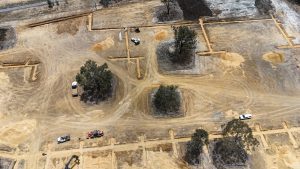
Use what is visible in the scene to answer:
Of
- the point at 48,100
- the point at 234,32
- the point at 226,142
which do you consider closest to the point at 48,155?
the point at 48,100

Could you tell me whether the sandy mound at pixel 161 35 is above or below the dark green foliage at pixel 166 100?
above

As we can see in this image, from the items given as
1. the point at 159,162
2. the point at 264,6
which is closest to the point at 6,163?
the point at 159,162

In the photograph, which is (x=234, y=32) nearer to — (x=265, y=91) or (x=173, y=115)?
(x=265, y=91)

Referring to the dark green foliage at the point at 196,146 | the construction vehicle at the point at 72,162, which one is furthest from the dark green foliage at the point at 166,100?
the construction vehicle at the point at 72,162

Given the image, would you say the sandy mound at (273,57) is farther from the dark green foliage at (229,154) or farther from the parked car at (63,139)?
the parked car at (63,139)

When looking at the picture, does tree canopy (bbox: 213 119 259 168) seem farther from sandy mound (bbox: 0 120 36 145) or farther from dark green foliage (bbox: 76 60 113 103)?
sandy mound (bbox: 0 120 36 145)

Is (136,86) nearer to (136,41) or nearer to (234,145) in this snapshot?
(136,41)

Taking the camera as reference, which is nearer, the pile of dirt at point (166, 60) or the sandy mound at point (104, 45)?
the pile of dirt at point (166, 60)
